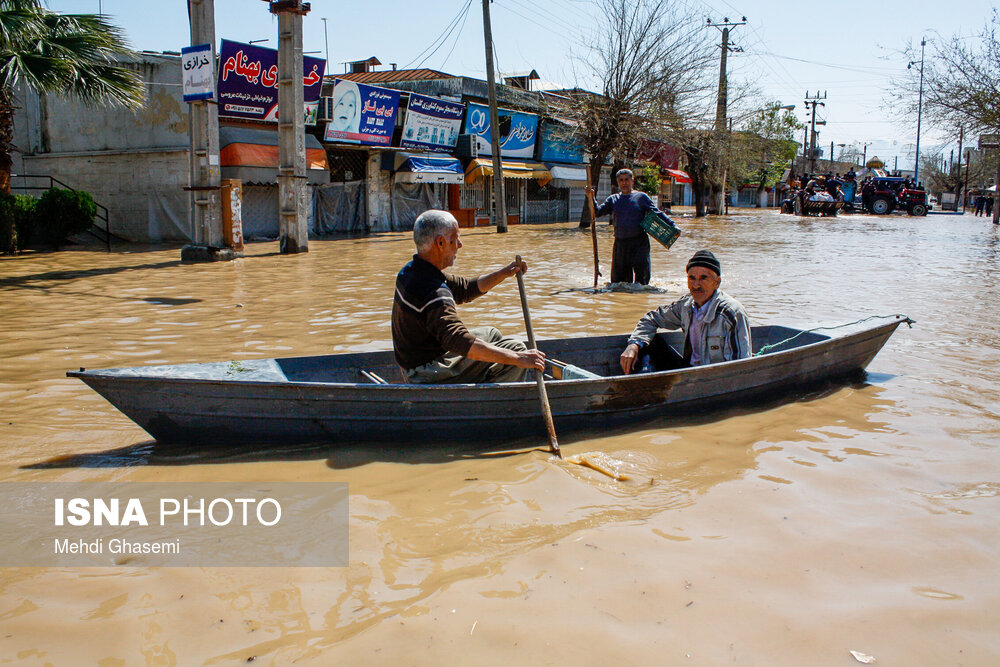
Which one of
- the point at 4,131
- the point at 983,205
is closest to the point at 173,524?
the point at 4,131

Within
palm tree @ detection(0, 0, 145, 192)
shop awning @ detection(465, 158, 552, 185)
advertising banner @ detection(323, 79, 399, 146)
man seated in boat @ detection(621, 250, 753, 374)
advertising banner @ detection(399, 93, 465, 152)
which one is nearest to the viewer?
man seated in boat @ detection(621, 250, 753, 374)

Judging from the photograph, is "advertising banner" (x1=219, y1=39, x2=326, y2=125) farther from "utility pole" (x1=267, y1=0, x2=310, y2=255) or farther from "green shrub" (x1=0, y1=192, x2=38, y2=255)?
"green shrub" (x1=0, y1=192, x2=38, y2=255)

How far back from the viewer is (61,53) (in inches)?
475

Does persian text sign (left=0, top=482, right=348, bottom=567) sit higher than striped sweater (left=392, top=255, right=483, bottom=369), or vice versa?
striped sweater (left=392, top=255, right=483, bottom=369)

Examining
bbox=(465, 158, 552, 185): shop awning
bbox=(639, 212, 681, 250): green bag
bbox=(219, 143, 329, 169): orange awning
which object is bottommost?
bbox=(639, 212, 681, 250): green bag

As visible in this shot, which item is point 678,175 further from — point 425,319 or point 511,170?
point 425,319

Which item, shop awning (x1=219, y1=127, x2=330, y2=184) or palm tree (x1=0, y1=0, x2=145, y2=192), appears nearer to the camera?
palm tree (x1=0, y1=0, x2=145, y2=192)

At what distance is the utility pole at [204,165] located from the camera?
46.1ft

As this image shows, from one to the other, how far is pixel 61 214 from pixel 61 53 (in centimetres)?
495

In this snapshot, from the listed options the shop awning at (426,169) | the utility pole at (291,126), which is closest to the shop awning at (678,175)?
the shop awning at (426,169)

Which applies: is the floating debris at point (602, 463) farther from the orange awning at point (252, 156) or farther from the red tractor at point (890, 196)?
the red tractor at point (890, 196)

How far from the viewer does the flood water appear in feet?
8.79

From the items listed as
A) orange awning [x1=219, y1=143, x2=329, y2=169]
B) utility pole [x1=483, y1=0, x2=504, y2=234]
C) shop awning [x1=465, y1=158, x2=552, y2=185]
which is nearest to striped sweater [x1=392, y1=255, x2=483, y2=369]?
orange awning [x1=219, y1=143, x2=329, y2=169]

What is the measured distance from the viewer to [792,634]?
2715 mm
